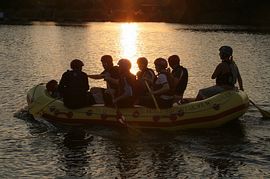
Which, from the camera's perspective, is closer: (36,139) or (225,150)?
(225,150)

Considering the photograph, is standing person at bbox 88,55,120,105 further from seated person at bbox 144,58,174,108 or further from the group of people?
seated person at bbox 144,58,174,108

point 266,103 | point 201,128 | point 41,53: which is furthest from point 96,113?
point 41,53

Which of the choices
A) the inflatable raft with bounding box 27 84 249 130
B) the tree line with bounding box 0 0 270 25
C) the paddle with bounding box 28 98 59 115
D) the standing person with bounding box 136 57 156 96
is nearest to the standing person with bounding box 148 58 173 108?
the inflatable raft with bounding box 27 84 249 130

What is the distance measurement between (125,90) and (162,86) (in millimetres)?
1065

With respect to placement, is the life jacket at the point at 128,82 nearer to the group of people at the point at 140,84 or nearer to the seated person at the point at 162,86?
the group of people at the point at 140,84

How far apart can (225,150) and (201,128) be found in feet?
6.67

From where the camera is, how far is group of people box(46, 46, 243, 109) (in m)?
15.7

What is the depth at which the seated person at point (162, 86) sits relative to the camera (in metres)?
15.5

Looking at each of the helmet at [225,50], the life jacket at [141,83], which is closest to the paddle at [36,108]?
the life jacket at [141,83]

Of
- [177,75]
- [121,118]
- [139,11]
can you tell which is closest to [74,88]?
[121,118]

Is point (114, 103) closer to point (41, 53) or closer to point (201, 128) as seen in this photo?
point (201, 128)

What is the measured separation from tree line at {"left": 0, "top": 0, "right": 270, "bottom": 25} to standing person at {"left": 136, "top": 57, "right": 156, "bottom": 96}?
8595 cm

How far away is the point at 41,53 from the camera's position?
4384cm

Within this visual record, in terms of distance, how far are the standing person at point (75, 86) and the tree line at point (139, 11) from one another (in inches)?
3403
